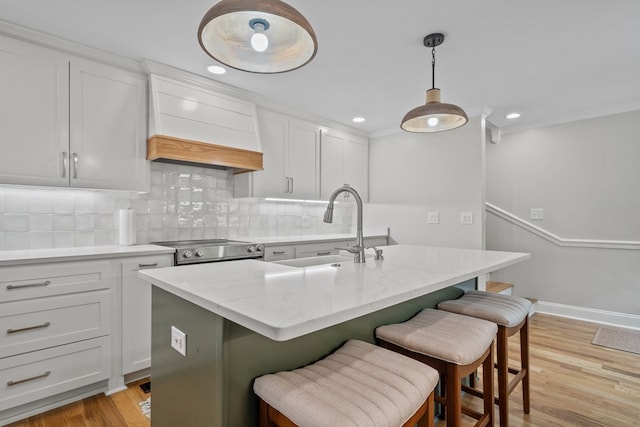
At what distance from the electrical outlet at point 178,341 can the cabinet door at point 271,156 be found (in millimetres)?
2111

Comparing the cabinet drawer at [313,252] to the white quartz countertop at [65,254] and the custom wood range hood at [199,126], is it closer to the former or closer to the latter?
the custom wood range hood at [199,126]

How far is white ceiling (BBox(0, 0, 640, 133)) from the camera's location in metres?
1.85

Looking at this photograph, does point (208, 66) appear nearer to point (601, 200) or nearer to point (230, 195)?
point (230, 195)

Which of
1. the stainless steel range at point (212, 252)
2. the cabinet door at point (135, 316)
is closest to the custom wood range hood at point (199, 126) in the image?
the stainless steel range at point (212, 252)

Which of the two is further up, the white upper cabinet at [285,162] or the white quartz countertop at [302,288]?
the white upper cabinet at [285,162]

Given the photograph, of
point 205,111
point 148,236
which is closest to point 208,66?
point 205,111

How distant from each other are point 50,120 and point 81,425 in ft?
6.15

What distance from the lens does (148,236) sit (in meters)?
2.81

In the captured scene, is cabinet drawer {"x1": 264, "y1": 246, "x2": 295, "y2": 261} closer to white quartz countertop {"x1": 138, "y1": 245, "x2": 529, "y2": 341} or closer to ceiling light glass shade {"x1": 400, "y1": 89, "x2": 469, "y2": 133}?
white quartz countertop {"x1": 138, "y1": 245, "x2": 529, "y2": 341}

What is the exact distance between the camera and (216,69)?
2605 millimetres

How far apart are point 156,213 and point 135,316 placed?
95cm

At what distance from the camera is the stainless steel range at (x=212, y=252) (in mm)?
2418

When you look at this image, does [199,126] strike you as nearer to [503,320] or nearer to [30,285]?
[30,285]

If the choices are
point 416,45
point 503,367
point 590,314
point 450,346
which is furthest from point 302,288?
point 590,314
